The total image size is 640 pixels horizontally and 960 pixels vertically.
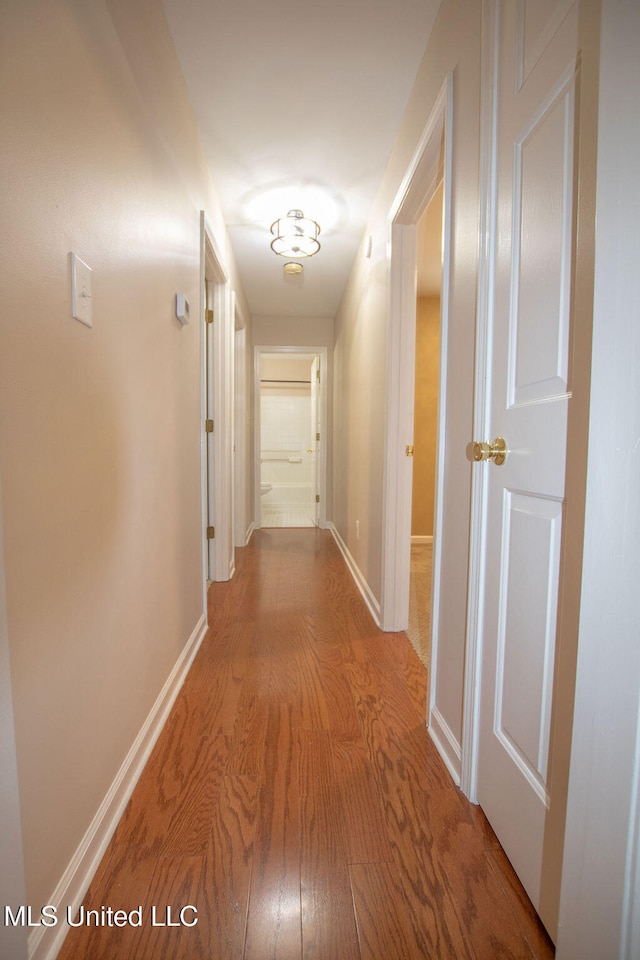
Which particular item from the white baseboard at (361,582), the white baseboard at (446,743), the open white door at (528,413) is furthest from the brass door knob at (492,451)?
the white baseboard at (361,582)

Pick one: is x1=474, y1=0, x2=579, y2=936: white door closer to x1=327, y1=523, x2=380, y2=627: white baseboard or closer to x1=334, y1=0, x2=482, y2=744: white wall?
x1=334, y1=0, x2=482, y2=744: white wall

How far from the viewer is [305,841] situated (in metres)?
1.00

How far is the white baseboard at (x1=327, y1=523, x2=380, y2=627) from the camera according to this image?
7.74ft

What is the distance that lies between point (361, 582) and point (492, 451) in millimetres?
1968

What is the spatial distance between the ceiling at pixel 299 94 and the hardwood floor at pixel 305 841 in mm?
2297

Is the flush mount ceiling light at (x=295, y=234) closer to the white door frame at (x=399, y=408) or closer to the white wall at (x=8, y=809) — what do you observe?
the white door frame at (x=399, y=408)

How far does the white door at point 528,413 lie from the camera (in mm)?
783

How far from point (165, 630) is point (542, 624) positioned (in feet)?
3.91

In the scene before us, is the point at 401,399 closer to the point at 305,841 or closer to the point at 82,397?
the point at 82,397

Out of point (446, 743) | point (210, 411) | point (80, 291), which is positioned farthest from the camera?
point (210, 411)

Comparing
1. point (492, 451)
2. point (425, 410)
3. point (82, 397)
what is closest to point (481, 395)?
point (492, 451)

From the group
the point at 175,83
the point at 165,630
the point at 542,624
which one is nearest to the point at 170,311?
the point at 175,83

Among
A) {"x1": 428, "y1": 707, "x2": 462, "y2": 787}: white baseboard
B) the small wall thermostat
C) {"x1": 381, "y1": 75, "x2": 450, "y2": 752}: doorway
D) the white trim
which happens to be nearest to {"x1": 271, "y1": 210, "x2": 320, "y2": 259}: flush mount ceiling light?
{"x1": 381, "y1": 75, "x2": 450, "y2": 752}: doorway

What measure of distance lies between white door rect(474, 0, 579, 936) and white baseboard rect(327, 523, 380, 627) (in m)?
1.28
